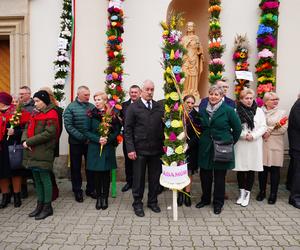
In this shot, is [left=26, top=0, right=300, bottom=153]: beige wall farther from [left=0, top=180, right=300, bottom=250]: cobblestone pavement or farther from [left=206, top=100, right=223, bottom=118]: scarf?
[left=0, top=180, right=300, bottom=250]: cobblestone pavement

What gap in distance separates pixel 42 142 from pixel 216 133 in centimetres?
255

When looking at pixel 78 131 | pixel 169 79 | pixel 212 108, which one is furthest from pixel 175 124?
pixel 78 131

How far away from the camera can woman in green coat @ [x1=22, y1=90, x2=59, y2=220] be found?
15.6 feet

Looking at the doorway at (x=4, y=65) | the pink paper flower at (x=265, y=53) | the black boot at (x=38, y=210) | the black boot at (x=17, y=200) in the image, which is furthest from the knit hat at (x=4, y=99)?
the pink paper flower at (x=265, y=53)

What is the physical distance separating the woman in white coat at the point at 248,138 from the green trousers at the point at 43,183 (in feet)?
9.53

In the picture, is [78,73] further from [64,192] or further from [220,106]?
[220,106]

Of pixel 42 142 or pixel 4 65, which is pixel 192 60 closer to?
pixel 42 142

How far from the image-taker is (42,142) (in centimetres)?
477

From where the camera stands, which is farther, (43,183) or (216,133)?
(216,133)

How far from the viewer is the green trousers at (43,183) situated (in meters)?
4.90

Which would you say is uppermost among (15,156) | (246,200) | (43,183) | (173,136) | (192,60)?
(192,60)

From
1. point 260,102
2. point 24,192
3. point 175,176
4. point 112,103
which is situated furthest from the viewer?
point 260,102

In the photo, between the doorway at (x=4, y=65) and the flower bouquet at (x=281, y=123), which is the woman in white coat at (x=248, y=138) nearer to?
the flower bouquet at (x=281, y=123)

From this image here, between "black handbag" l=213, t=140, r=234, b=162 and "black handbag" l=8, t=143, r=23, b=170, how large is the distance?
309 cm
